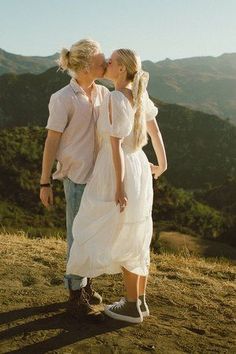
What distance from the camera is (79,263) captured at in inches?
144

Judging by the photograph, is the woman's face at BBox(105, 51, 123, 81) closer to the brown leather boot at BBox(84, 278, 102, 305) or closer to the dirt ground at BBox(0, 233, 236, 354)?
the brown leather boot at BBox(84, 278, 102, 305)

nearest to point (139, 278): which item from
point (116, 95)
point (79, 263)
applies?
point (79, 263)

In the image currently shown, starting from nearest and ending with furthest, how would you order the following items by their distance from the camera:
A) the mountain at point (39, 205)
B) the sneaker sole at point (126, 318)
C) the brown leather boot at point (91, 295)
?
the sneaker sole at point (126, 318), the brown leather boot at point (91, 295), the mountain at point (39, 205)

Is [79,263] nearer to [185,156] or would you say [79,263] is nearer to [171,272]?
[171,272]

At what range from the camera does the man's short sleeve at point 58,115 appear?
11.8 ft

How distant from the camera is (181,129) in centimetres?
9350

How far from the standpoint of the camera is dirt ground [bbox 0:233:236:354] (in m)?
3.50

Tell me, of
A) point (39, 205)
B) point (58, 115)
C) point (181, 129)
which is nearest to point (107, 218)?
point (58, 115)

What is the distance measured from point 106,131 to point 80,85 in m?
0.51

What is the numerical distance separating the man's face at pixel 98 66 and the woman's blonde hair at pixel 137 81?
0.75ft

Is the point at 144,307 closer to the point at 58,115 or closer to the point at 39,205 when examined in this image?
the point at 58,115

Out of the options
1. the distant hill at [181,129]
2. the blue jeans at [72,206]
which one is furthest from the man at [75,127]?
the distant hill at [181,129]

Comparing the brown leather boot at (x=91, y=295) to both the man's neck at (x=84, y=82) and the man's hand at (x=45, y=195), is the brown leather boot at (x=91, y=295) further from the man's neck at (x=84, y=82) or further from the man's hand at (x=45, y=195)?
the man's neck at (x=84, y=82)

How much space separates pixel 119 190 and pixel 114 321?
3.35 ft
